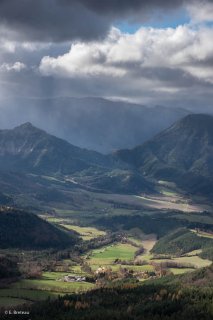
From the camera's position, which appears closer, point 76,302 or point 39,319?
point 39,319

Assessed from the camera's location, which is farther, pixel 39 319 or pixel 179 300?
pixel 179 300

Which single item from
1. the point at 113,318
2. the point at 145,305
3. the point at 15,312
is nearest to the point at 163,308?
the point at 145,305

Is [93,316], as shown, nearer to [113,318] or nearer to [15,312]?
[113,318]

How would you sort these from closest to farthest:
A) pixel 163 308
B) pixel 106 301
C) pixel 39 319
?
pixel 39 319 < pixel 163 308 < pixel 106 301

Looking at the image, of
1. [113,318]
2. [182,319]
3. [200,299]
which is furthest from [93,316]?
[200,299]

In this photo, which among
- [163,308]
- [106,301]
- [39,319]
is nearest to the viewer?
[39,319]

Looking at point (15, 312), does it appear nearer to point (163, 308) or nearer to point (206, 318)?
point (163, 308)

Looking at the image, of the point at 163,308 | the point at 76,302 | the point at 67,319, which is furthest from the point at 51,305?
the point at 163,308

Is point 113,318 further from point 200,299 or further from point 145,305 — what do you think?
point 200,299
